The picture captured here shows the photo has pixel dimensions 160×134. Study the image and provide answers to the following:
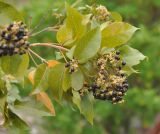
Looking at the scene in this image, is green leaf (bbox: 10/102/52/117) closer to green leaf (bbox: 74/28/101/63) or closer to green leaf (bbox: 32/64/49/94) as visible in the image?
green leaf (bbox: 32/64/49/94)

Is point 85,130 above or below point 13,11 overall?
below

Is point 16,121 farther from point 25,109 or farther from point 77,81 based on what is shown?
point 77,81

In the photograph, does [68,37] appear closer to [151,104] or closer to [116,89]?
[116,89]

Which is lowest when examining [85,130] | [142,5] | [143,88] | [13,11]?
[85,130]

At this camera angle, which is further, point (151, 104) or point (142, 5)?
point (142, 5)

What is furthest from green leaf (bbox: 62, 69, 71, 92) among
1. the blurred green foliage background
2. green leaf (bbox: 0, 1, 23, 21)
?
the blurred green foliage background

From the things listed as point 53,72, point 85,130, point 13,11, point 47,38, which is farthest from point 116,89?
point 85,130

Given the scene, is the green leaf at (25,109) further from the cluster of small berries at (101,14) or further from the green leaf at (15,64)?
the cluster of small berries at (101,14)

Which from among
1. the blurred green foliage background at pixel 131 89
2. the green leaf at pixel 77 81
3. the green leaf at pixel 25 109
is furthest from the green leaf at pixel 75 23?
the blurred green foliage background at pixel 131 89
